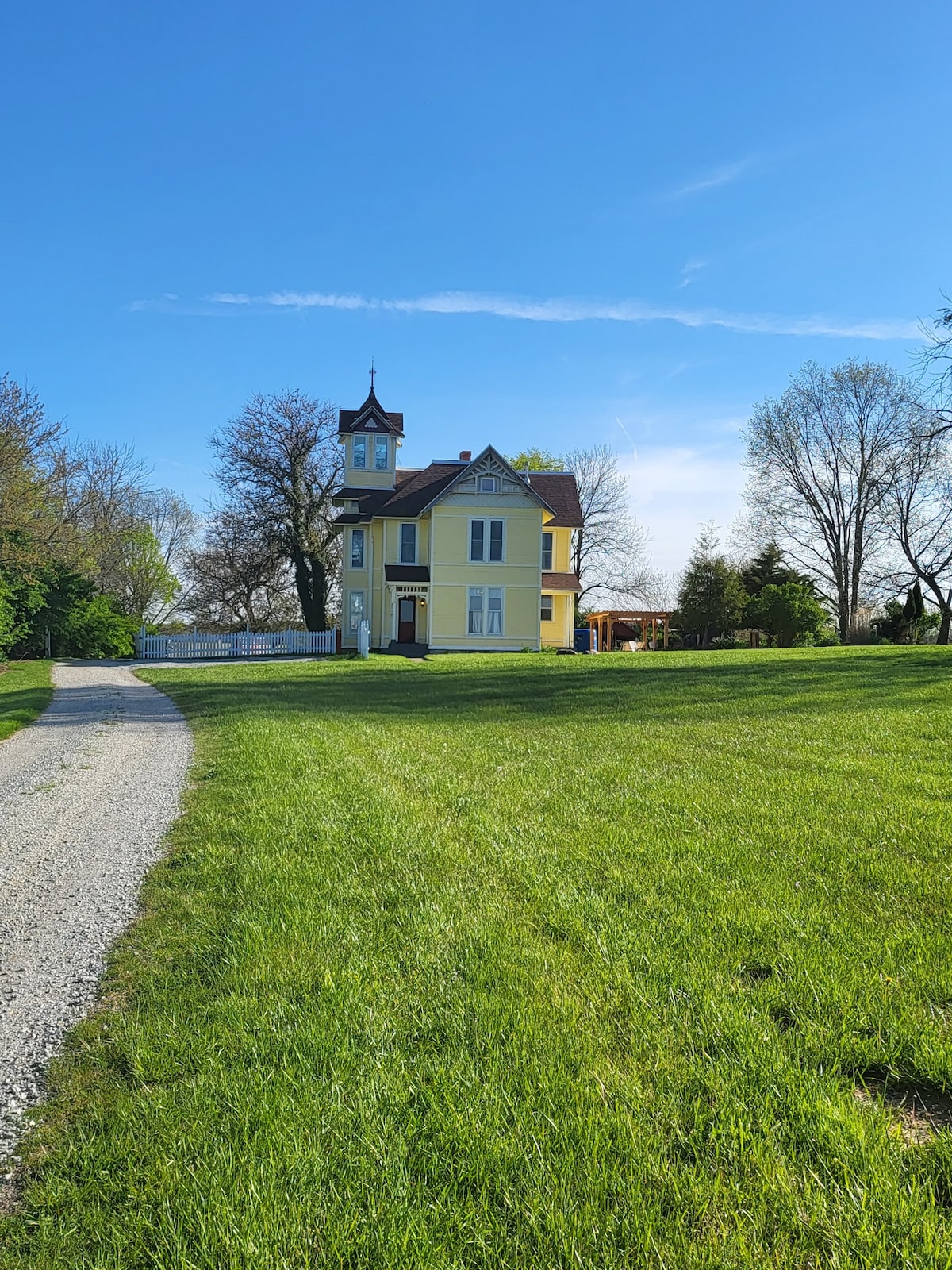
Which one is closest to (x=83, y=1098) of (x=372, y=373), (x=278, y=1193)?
(x=278, y=1193)

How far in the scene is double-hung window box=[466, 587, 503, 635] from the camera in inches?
1399

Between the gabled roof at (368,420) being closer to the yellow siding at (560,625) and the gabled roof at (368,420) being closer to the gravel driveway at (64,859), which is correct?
the yellow siding at (560,625)

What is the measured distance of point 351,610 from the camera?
40344 millimetres

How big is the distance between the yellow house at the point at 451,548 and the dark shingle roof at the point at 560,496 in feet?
0.21

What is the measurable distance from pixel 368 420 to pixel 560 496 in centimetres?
1002

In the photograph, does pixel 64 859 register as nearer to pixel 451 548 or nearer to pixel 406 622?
pixel 451 548

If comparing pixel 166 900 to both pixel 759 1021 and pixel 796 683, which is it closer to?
pixel 759 1021

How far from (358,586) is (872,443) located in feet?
96.6

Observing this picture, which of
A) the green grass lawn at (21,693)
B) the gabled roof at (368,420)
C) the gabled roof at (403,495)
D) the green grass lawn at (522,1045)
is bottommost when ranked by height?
the green grass lawn at (522,1045)

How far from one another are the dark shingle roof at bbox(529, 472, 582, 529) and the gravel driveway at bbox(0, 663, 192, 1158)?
2915 centimetres

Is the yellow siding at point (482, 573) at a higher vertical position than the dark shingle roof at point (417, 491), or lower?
lower

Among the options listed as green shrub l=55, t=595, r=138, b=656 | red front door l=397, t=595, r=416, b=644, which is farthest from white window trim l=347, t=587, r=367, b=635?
green shrub l=55, t=595, r=138, b=656

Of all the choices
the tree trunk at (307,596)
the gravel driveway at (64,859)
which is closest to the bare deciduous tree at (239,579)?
the tree trunk at (307,596)

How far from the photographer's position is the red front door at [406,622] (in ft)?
132
